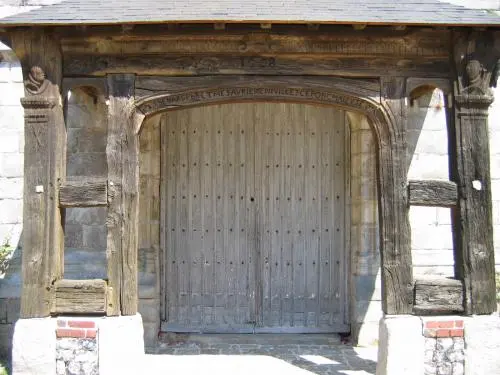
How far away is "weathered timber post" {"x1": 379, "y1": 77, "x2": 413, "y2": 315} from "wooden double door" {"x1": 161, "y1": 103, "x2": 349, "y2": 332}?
1.87 m

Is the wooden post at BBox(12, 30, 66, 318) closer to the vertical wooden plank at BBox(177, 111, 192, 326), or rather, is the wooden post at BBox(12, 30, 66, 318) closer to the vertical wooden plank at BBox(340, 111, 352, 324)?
the vertical wooden plank at BBox(177, 111, 192, 326)

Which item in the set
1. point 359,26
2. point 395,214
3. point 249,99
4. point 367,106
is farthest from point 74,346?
point 359,26

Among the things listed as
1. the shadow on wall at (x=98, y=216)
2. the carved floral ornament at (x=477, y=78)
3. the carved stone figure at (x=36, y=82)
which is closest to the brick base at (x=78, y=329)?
the shadow on wall at (x=98, y=216)

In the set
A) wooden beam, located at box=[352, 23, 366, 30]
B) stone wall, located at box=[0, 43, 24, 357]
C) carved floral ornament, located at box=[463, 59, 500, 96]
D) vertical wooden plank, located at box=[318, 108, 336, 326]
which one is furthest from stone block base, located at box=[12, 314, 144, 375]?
carved floral ornament, located at box=[463, 59, 500, 96]

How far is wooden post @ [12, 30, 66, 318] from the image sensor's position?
15.9 ft

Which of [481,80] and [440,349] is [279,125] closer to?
[481,80]

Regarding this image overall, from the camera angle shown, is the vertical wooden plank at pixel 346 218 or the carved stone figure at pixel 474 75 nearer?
the carved stone figure at pixel 474 75

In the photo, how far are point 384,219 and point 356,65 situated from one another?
4.26 feet

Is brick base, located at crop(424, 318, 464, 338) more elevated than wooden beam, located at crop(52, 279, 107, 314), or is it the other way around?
wooden beam, located at crop(52, 279, 107, 314)

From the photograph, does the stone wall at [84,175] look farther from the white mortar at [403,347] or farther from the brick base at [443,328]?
the brick base at [443,328]

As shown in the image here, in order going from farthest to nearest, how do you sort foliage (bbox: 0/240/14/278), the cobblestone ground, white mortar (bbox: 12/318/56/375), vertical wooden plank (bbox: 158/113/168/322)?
1. vertical wooden plank (bbox: 158/113/168/322)
2. foliage (bbox: 0/240/14/278)
3. the cobblestone ground
4. white mortar (bbox: 12/318/56/375)

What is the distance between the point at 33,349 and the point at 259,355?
7.35ft

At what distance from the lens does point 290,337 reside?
22.1 feet

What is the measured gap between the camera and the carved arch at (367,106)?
16.2 ft
